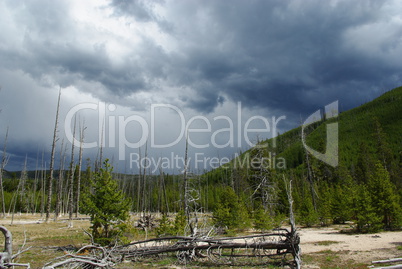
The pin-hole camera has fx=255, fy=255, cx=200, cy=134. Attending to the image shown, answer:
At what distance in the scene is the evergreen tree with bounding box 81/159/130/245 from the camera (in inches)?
559

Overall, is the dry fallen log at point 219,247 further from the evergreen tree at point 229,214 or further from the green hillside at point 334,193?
the evergreen tree at point 229,214

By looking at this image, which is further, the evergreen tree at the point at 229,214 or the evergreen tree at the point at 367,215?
the evergreen tree at the point at 229,214

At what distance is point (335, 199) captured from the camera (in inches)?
1169

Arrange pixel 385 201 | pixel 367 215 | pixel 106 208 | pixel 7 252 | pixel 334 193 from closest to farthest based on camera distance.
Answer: pixel 7 252 → pixel 106 208 → pixel 367 215 → pixel 385 201 → pixel 334 193

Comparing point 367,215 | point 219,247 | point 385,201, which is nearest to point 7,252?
point 219,247

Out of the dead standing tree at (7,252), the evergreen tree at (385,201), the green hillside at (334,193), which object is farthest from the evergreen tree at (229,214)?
the dead standing tree at (7,252)

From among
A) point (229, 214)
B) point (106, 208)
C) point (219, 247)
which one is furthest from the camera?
point (229, 214)

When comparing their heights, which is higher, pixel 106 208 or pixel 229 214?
pixel 106 208

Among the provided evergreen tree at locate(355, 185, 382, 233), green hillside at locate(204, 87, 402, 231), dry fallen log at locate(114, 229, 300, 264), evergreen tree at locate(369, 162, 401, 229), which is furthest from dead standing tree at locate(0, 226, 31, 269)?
evergreen tree at locate(369, 162, 401, 229)

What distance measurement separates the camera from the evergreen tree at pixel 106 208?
14187mm

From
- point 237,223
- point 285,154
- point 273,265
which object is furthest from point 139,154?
point 285,154

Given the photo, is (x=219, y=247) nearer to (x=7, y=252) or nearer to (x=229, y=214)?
(x=7, y=252)

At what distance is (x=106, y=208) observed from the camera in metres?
14.3

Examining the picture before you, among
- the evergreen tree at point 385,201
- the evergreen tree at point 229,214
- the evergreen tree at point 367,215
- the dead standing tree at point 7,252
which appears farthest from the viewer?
the evergreen tree at point 229,214
